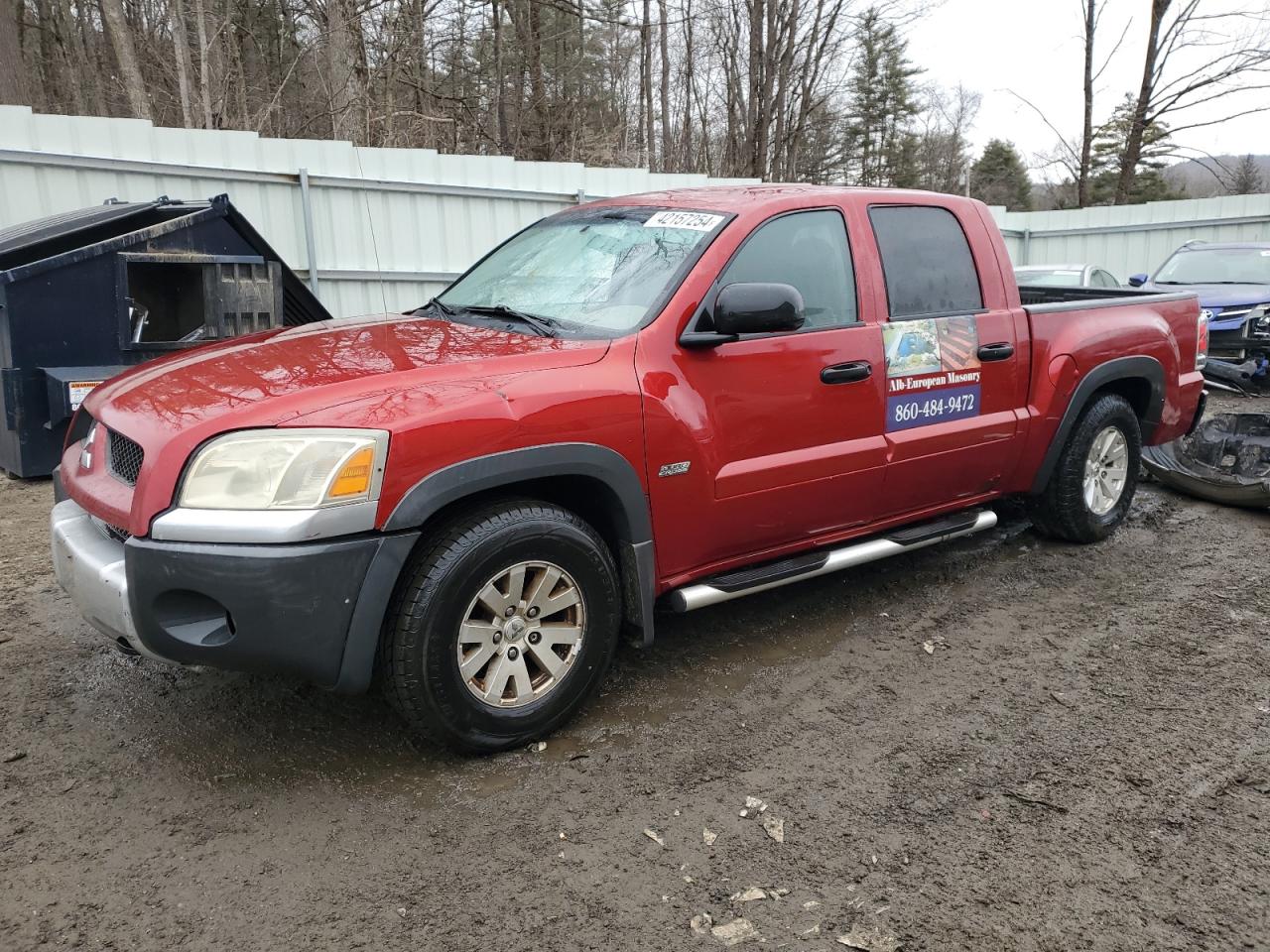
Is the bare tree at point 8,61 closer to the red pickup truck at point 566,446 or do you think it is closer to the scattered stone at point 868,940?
the red pickup truck at point 566,446

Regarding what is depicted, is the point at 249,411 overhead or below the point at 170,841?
overhead

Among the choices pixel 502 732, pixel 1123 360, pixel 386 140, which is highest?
pixel 386 140

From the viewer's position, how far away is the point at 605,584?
3.25 metres

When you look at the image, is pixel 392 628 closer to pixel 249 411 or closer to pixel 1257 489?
pixel 249 411

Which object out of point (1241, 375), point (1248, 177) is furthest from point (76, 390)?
point (1248, 177)

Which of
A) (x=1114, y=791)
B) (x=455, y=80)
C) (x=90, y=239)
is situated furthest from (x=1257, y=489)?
(x=455, y=80)

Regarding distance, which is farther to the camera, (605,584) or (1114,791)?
(605,584)

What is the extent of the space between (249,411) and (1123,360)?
443 cm

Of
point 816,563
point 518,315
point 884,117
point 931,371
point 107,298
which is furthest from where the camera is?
point 884,117

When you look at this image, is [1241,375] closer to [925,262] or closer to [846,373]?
[925,262]

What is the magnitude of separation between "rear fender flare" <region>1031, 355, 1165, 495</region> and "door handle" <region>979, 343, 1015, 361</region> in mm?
557

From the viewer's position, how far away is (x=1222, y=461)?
6484 millimetres

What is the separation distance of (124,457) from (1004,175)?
53.6 meters

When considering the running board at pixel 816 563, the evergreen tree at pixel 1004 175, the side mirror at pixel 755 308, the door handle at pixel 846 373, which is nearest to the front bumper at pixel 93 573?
the running board at pixel 816 563
